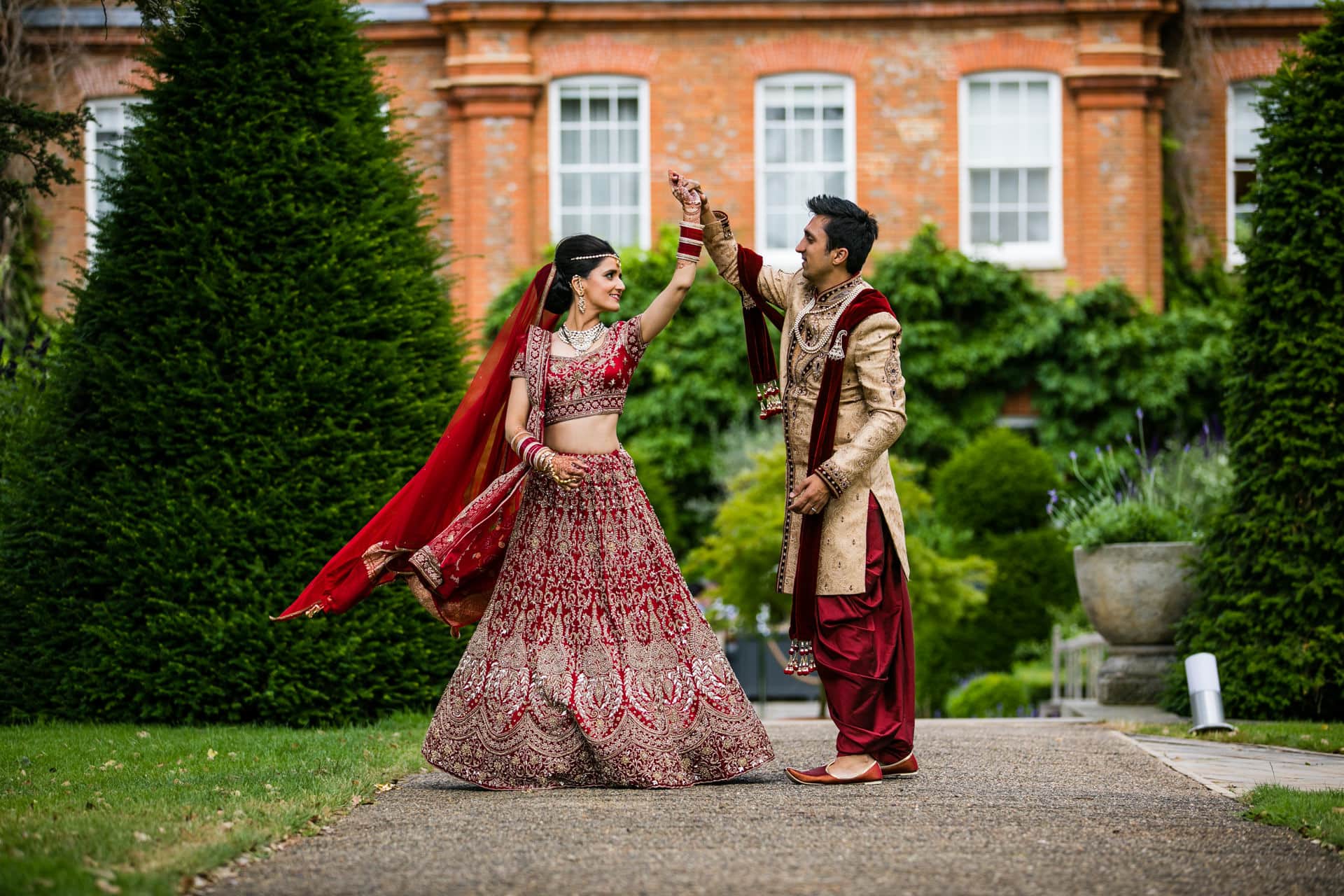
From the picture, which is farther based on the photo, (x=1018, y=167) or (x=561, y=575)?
(x=1018, y=167)

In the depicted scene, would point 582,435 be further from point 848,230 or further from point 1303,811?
point 1303,811

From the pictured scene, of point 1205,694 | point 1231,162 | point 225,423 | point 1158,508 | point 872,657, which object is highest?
point 1231,162

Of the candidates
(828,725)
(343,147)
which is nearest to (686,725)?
(828,725)

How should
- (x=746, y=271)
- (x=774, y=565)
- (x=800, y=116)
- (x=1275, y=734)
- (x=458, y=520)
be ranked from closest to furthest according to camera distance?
(x=458, y=520) < (x=746, y=271) < (x=1275, y=734) < (x=774, y=565) < (x=800, y=116)

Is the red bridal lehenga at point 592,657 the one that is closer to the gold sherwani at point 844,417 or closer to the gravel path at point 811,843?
the gravel path at point 811,843

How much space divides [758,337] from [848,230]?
0.50 metres

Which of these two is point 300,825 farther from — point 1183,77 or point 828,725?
point 1183,77

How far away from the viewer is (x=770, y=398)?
5.74 meters

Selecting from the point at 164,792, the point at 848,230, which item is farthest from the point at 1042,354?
the point at 164,792

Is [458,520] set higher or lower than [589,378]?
lower

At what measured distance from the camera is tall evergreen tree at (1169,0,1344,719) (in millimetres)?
7832

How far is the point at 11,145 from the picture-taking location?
7.17 meters

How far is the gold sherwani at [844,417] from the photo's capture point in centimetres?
544

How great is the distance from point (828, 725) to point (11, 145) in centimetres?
477
